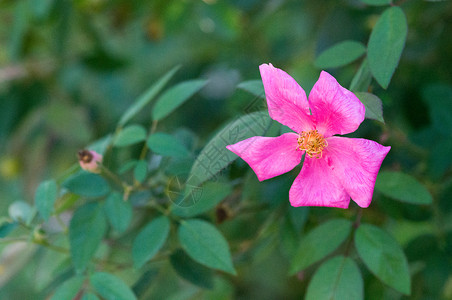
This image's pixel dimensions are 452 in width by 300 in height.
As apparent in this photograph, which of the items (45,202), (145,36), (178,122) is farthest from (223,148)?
(145,36)

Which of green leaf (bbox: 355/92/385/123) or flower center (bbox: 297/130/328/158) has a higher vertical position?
green leaf (bbox: 355/92/385/123)

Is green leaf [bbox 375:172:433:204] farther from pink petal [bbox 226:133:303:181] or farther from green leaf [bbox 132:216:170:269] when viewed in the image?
green leaf [bbox 132:216:170:269]

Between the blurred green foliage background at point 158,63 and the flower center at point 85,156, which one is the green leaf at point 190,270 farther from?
the blurred green foliage background at point 158,63

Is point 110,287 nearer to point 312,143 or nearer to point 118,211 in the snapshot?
point 118,211

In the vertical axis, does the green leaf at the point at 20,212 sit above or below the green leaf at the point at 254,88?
below

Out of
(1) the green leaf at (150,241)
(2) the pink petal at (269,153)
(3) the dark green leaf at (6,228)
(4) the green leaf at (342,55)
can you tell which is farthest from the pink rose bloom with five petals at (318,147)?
(3) the dark green leaf at (6,228)

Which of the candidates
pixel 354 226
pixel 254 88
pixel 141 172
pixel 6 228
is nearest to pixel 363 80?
pixel 254 88

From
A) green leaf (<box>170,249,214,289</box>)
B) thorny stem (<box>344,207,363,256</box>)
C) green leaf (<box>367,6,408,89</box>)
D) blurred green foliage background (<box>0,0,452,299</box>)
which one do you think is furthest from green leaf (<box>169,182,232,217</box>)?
blurred green foliage background (<box>0,0,452,299</box>)
